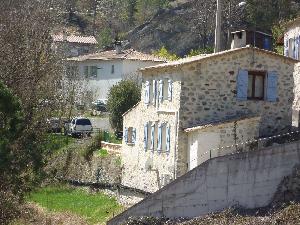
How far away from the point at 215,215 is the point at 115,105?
2117 centimetres

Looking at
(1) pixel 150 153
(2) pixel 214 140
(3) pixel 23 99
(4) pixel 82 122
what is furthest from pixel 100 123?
(2) pixel 214 140

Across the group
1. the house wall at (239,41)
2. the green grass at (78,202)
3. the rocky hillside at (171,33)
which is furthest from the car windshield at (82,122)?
the rocky hillside at (171,33)

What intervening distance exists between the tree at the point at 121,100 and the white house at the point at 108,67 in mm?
9134

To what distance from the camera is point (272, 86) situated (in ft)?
93.8

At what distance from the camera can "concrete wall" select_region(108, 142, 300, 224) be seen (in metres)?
23.8

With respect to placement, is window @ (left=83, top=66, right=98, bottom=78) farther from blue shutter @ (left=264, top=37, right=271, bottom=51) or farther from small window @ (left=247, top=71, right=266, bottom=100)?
small window @ (left=247, top=71, right=266, bottom=100)

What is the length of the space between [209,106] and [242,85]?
5.64 feet

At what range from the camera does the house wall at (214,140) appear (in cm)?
2609

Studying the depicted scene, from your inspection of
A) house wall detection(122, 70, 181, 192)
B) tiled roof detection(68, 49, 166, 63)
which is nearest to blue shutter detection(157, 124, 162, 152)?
house wall detection(122, 70, 181, 192)

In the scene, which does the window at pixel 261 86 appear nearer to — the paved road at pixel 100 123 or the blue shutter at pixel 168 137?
the blue shutter at pixel 168 137

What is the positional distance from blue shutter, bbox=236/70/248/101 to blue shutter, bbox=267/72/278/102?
44.1 inches

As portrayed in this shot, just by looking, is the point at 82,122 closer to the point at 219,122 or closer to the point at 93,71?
the point at 93,71

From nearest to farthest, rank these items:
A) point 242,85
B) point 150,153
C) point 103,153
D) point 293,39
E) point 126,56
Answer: point 242,85
point 150,153
point 293,39
point 103,153
point 126,56

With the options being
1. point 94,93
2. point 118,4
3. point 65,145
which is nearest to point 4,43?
point 65,145
